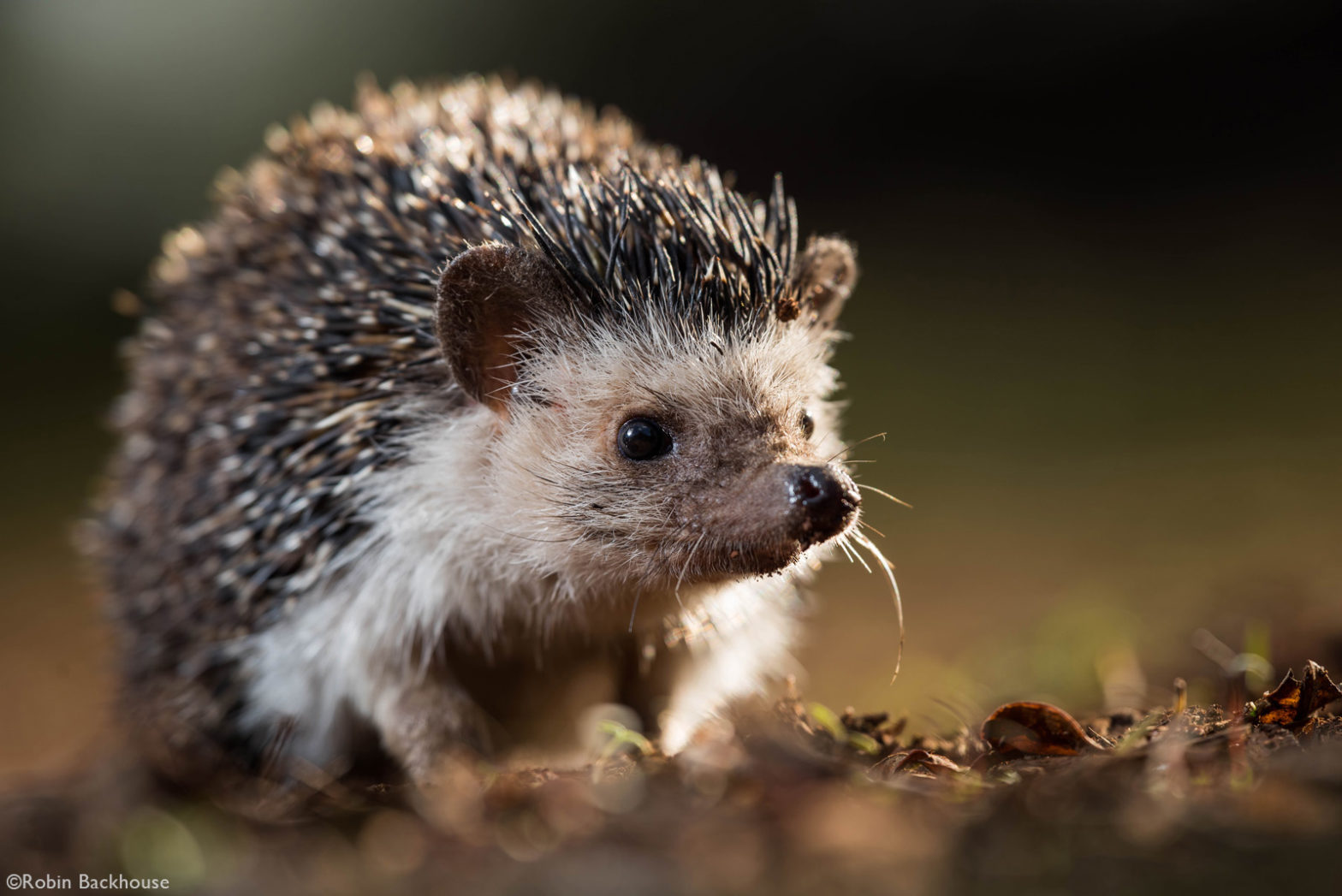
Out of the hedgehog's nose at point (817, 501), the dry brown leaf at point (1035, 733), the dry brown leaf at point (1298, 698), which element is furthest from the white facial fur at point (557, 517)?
the dry brown leaf at point (1298, 698)

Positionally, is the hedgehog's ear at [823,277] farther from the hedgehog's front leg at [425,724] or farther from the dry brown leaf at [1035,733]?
the hedgehog's front leg at [425,724]

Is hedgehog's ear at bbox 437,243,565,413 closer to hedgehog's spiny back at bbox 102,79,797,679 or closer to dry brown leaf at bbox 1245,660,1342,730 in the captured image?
hedgehog's spiny back at bbox 102,79,797,679

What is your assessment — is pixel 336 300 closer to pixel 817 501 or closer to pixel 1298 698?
pixel 817 501

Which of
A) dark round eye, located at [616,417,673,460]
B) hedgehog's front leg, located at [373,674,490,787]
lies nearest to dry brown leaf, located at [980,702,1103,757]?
dark round eye, located at [616,417,673,460]

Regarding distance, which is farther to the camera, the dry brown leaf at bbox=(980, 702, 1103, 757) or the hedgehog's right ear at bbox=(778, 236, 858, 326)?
the hedgehog's right ear at bbox=(778, 236, 858, 326)

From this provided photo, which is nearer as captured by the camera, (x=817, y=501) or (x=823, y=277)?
(x=817, y=501)

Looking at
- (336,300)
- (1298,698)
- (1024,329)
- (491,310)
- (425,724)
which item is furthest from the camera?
(1024,329)

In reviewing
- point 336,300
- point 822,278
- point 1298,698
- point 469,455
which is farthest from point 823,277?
point 1298,698

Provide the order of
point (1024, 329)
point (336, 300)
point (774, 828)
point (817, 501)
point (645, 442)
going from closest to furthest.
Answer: point (774, 828) → point (817, 501) → point (645, 442) → point (336, 300) → point (1024, 329)
